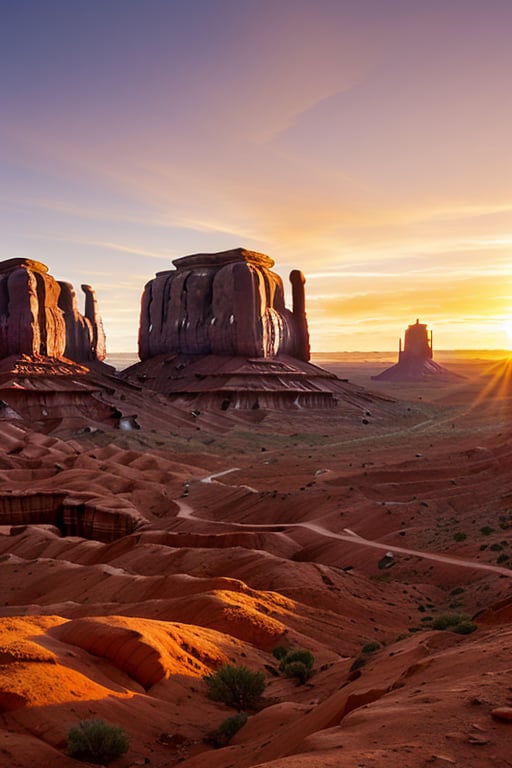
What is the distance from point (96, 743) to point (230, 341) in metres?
90.7

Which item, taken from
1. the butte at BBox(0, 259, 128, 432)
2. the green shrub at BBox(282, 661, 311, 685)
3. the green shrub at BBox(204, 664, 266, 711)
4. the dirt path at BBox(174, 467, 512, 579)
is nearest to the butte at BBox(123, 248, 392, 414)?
the butte at BBox(0, 259, 128, 432)

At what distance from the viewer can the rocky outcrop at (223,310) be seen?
98625mm

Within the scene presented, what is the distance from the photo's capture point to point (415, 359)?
173750 millimetres

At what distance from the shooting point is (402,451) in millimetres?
50594

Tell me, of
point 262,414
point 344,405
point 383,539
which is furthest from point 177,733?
point 344,405

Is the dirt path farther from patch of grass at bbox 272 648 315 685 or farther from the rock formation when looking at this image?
the rock formation

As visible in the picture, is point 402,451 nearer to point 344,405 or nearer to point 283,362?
point 344,405

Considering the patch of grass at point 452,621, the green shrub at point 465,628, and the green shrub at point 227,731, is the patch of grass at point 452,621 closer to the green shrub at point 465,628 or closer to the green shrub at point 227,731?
the green shrub at point 465,628

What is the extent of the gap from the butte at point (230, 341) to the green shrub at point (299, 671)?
68778 mm

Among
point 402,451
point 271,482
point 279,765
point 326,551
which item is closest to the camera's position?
point 279,765

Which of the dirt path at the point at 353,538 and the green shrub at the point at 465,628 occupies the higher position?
the green shrub at the point at 465,628

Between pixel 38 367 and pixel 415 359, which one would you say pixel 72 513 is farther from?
pixel 415 359

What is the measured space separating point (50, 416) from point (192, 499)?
3267 cm

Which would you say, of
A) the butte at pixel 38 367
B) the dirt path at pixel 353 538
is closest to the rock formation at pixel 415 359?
the butte at pixel 38 367
